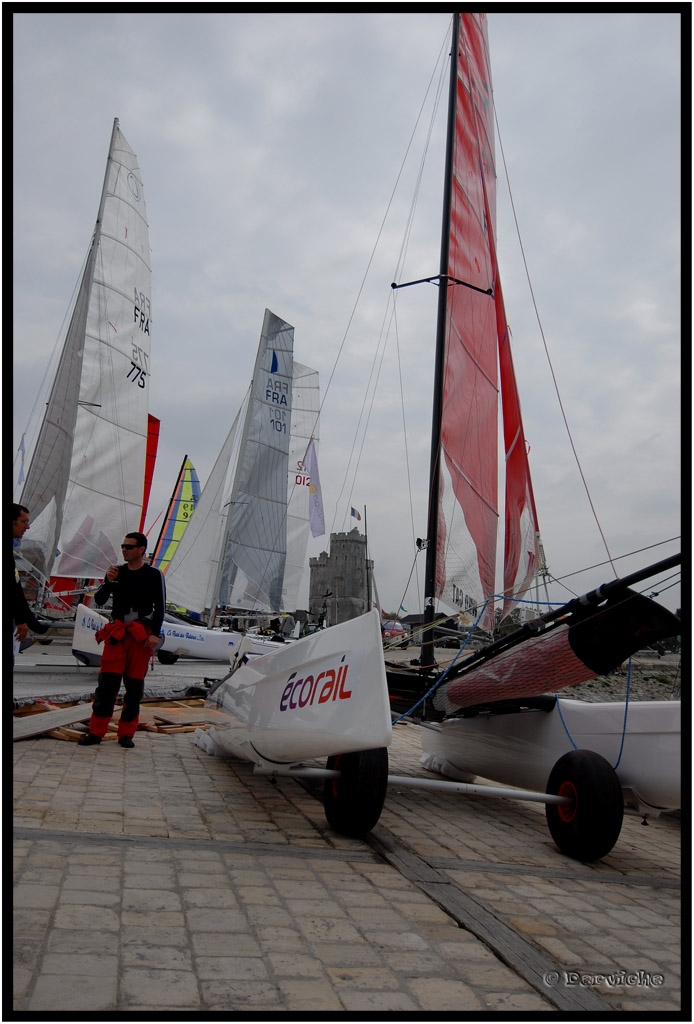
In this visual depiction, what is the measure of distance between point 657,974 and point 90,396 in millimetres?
12041

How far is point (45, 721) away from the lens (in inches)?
218

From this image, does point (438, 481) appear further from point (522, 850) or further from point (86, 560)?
point (86, 560)

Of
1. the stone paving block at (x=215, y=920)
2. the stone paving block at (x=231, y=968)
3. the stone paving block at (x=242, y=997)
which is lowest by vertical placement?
the stone paving block at (x=215, y=920)

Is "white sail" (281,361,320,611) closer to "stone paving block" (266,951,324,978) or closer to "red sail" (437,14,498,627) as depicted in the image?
"red sail" (437,14,498,627)

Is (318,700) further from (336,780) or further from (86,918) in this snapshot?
(86,918)

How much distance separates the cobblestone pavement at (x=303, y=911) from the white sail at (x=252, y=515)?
522 inches

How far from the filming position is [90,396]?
40.8 feet

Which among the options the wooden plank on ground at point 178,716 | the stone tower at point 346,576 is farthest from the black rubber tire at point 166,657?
the wooden plank on ground at point 178,716

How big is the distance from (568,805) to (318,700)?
5.01 feet

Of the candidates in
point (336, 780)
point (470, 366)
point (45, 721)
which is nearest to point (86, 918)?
point (336, 780)

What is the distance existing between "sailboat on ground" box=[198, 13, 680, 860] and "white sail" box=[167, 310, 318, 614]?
34.9ft

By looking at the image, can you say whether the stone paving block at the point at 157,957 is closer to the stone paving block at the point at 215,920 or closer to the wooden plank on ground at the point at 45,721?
the stone paving block at the point at 215,920

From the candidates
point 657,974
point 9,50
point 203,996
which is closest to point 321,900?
point 203,996

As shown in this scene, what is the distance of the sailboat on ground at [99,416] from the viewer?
12078mm
